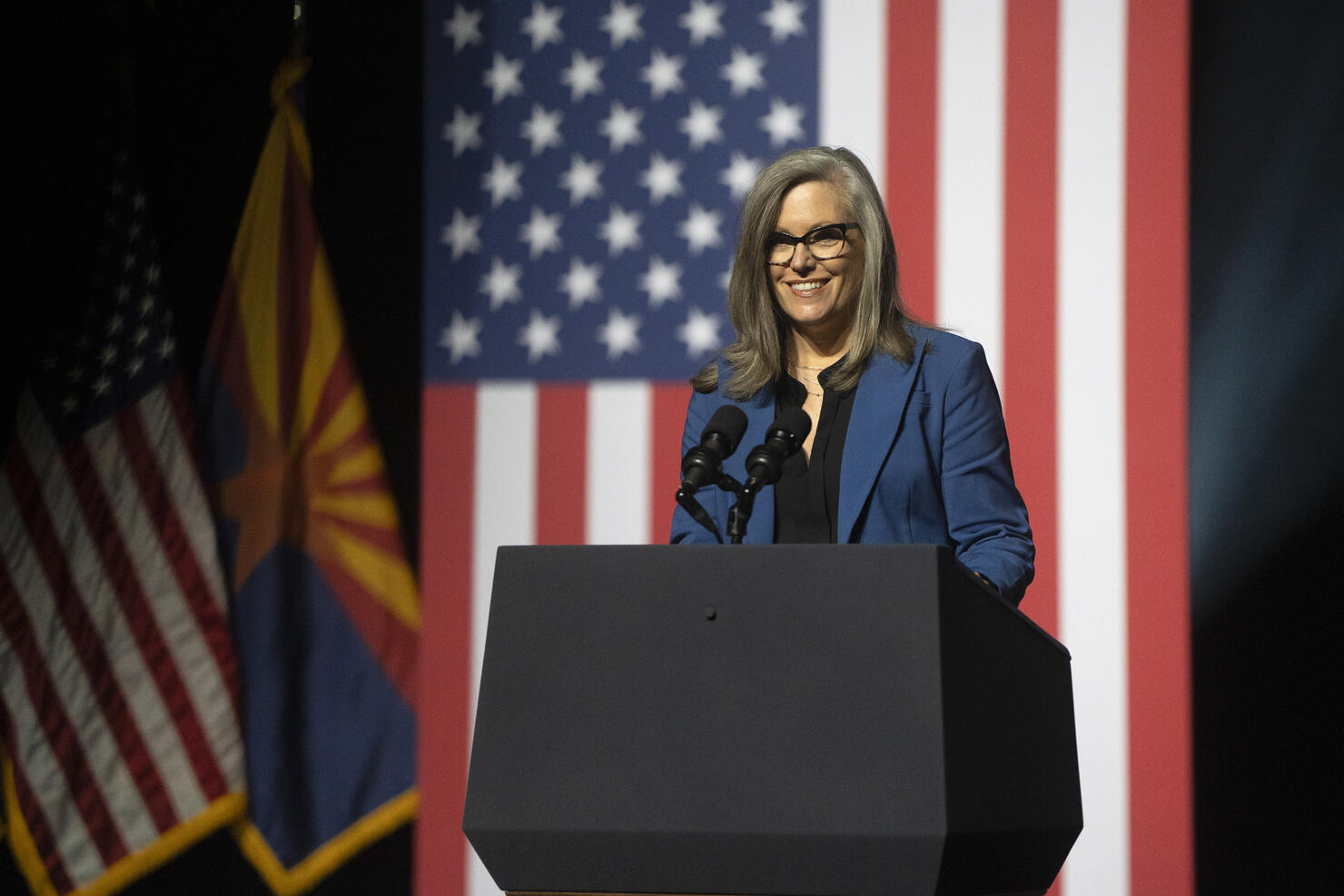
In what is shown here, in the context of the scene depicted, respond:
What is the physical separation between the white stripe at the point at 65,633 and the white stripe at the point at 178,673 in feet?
0.26

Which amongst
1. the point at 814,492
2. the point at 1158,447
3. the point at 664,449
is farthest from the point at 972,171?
the point at 814,492

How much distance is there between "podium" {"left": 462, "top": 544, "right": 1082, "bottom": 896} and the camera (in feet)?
3.46

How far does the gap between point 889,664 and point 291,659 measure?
96.9 inches

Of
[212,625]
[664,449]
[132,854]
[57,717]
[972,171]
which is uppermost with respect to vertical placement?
[972,171]

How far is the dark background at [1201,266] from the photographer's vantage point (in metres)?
2.64

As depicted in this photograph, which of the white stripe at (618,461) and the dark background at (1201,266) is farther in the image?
the white stripe at (618,461)

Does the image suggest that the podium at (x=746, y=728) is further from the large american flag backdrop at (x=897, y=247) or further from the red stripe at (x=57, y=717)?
the red stripe at (x=57, y=717)

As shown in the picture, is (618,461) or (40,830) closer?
(618,461)

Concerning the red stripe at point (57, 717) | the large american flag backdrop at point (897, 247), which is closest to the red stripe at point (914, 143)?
the large american flag backdrop at point (897, 247)

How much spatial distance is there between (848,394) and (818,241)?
0.21 meters

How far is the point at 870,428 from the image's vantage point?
167cm

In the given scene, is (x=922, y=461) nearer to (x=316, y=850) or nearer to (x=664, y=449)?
(x=664, y=449)

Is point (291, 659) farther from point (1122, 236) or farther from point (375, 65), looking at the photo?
point (1122, 236)

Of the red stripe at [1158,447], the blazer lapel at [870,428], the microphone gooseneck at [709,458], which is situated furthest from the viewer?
Answer: the red stripe at [1158,447]
